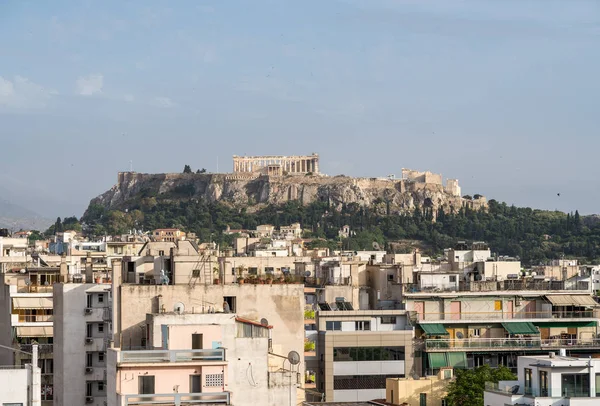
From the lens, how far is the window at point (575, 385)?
38.8 metres

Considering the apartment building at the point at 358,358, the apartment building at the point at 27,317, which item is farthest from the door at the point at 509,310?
the apartment building at the point at 27,317

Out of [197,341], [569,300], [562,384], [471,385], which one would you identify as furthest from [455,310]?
[197,341]

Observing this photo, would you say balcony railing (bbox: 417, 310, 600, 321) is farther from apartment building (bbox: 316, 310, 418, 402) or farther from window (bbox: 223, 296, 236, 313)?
window (bbox: 223, 296, 236, 313)

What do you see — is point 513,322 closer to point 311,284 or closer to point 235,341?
point 311,284

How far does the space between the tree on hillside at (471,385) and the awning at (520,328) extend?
7.51 metres

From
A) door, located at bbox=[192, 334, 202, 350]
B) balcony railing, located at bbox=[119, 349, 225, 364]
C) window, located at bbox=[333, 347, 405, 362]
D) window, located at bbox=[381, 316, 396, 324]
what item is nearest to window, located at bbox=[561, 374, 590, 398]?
door, located at bbox=[192, 334, 202, 350]

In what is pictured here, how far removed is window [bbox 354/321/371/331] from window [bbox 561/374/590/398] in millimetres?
16613

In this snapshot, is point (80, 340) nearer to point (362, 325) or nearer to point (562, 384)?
point (362, 325)

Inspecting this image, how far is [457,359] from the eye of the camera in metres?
55.1

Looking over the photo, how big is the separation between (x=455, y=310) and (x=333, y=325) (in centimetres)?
602

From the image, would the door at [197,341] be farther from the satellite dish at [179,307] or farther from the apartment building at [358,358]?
the apartment building at [358,358]

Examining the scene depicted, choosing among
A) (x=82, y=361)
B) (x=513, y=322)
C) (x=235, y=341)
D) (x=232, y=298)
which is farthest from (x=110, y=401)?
(x=513, y=322)

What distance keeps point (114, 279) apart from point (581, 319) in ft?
73.1

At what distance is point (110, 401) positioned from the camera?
3694 centimetres
